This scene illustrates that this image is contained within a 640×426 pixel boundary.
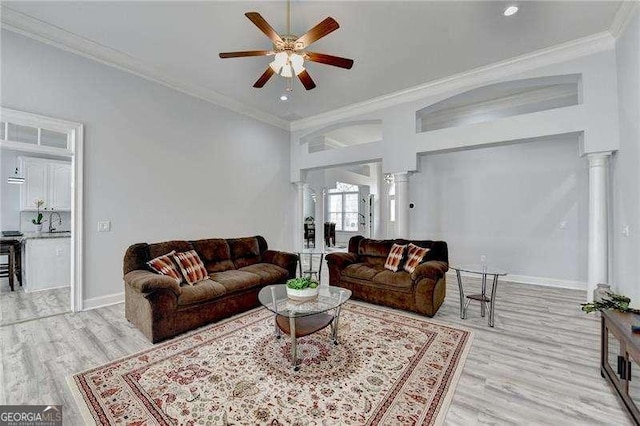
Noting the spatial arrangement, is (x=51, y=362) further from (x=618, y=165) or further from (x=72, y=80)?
(x=618, y=165)

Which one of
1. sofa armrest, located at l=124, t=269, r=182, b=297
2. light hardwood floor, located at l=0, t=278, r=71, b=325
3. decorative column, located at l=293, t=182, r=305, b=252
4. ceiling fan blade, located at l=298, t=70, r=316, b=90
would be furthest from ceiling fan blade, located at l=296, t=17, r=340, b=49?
light hardwood floor, located at l=0, t=278, r=71, b=325

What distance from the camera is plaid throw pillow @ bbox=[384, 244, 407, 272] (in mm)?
3969

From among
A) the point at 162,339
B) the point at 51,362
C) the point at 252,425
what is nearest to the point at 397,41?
the point at 252,425

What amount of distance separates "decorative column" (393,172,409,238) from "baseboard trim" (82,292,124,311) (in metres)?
4.53

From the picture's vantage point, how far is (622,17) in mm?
2949

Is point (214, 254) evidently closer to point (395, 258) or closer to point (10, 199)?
point (395, 258)

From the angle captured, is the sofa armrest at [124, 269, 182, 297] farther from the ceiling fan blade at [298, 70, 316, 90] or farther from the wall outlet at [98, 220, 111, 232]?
the ceiling fan blade at [298, 70, 316, 90]

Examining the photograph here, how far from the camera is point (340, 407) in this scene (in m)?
1.82

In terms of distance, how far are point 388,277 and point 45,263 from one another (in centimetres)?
555

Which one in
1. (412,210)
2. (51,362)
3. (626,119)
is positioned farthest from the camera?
(412,210)

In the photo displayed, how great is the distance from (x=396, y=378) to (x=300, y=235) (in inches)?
183

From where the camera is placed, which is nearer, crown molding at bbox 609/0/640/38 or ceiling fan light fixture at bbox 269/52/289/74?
ceiling fan light fixture at bbox 269/52/289/74

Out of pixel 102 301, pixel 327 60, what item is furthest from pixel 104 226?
pixel 327 60

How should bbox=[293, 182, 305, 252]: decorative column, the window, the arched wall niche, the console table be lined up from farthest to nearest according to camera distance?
the window < bbox=[293, 182, 305, 252]: decorative column < the arched wall niche < the console table
